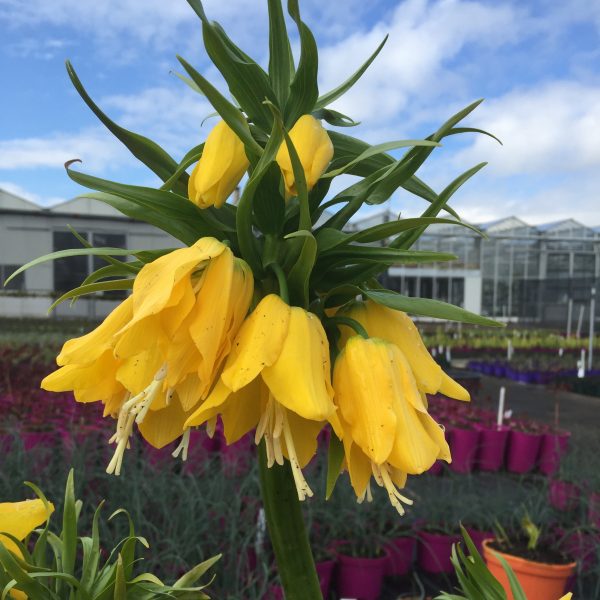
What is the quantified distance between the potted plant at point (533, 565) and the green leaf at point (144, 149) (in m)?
1.85

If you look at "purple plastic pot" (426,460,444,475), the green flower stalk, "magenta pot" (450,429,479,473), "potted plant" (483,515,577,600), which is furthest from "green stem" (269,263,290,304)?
"magenta pot" (450,429,479,473)

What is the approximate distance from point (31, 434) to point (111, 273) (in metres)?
2.71

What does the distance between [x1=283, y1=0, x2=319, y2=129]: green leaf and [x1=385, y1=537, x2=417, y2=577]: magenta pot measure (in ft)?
7.11

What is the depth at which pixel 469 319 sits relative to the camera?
1.58 ft

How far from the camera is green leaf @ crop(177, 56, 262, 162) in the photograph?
456 mm

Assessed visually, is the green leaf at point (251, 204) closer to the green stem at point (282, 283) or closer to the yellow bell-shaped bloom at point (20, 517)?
the green stem at point (282, 283)

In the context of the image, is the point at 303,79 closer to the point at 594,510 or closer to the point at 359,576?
the point at 359,576

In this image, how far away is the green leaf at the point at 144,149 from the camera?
506 millimetres

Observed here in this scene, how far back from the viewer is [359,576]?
7.42 ft

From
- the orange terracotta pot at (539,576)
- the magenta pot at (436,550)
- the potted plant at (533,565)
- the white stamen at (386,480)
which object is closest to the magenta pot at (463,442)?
the magenta pot at (436,550)

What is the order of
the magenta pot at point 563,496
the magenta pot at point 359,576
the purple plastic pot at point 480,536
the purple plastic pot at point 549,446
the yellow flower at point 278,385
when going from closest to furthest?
the yellow flower at point 278,385 < the magenta pot at point 359,576 < the purple plastic pot at point 480,536 < the magenta pot at point 563,496 < the purple plastic pot at point 549,446

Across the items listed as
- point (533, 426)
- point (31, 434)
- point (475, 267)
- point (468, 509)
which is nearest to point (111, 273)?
point (468, 509)

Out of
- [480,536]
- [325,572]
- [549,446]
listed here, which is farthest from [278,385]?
[549,446]

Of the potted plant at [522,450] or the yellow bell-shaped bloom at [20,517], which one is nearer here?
the yellow bell-shaped bloom at [20,517]
